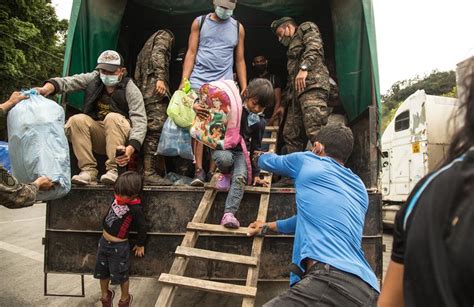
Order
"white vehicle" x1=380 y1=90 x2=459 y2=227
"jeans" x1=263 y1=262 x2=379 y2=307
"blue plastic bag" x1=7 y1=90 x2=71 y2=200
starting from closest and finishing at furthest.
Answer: "jeans" x1=263 y1=262 x2=379 y2=307 → "blue plastic bag" x1=7 y1=90 x2=71 y2=200 → "white vehicle" x1=380 y1=90 x2=459 y2=227

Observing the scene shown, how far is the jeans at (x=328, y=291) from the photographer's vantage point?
1828 millimetres

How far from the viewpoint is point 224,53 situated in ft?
13.2

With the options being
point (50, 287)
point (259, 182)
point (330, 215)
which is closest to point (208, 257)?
point (259, 182)

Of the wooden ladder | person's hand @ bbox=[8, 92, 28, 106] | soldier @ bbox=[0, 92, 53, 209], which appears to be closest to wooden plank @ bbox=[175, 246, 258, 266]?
the wooden ladder

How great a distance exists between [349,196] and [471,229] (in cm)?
137

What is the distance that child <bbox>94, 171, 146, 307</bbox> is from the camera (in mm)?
2865

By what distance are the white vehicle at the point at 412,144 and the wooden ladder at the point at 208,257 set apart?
5107mm

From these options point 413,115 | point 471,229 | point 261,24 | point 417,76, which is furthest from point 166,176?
point 417,76

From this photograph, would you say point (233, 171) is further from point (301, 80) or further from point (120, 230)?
point (301, 80)

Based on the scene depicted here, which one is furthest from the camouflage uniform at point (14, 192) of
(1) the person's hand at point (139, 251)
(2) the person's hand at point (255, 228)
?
(2) the person's hand at point (255, 228)

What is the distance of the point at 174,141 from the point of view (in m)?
3.45

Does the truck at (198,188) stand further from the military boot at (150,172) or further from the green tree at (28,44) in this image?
the green tree at (28,44)

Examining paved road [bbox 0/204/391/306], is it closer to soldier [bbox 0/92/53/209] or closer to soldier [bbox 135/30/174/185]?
soldier [bbox 135/30/174/185]

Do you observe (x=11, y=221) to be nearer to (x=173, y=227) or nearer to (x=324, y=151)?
(x=173, y=227)
